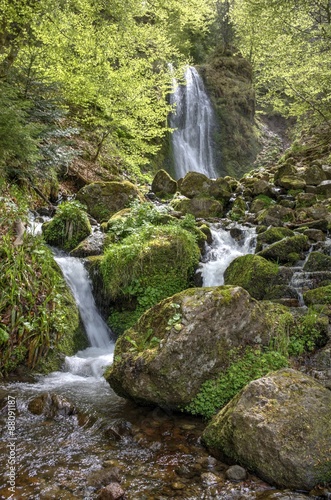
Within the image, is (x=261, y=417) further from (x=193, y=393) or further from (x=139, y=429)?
(x=139, y=429)

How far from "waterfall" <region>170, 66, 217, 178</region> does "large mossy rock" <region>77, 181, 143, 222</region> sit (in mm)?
10023

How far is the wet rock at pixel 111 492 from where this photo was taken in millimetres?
2795

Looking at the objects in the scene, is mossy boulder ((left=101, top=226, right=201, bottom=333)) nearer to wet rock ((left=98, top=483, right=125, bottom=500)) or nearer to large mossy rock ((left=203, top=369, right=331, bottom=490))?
large mossy rock ((left=203, top=369, right=331, bottom=490))

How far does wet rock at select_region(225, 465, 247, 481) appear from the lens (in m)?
3.07


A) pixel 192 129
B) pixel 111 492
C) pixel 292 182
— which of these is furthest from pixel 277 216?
pixel 192 129

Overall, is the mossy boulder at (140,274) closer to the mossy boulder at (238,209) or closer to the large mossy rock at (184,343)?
the large mossy rock at (184,343)

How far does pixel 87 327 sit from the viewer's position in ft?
21.9

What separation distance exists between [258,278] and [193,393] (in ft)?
11.0

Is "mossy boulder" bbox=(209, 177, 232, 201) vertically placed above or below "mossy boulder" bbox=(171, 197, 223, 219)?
above

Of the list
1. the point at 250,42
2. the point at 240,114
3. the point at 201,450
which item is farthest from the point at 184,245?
the point at 250,42

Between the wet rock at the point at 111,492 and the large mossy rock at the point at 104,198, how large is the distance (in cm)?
777

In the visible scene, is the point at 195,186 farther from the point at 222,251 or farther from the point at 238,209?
the point at 222,251

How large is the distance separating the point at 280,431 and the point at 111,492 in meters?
1.42

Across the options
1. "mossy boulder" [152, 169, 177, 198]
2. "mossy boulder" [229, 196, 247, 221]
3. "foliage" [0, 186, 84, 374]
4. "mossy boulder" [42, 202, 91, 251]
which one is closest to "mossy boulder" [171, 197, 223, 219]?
"mossy boulder" [229, 196, 247, 221]
